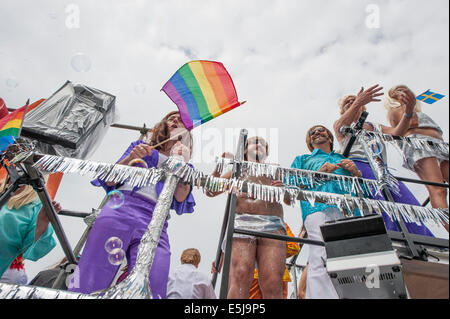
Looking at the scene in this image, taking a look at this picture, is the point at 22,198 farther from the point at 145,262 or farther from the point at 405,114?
the point at 405,114

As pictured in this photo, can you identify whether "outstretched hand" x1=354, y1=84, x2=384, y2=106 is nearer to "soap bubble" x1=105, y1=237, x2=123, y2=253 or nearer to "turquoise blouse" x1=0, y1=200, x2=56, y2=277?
"soap bubble" x1=105, y1=237, x2=123, y2=253

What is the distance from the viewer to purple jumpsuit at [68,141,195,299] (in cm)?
141

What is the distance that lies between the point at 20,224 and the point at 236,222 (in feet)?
6.19

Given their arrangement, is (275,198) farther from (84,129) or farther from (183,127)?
(84,129)

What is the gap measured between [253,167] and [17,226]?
82.6 inches

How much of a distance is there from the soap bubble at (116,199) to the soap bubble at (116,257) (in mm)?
298

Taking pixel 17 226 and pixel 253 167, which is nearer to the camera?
pixel 253 167

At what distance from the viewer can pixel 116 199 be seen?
174 centimetres

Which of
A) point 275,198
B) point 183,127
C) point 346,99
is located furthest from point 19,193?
point 346,99

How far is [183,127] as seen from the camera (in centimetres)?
238

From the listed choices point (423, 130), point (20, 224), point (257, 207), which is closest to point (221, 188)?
point (257, 207)

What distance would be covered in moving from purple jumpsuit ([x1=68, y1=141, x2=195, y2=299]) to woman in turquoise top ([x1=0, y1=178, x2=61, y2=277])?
3.33 ft

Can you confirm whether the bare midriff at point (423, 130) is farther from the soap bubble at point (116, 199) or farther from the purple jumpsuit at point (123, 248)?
the soap bubble at point (116, 199)

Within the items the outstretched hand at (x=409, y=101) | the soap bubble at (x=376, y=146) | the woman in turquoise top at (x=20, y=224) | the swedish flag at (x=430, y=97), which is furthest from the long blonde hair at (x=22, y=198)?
the swedish flag at (x=430, y=97)
